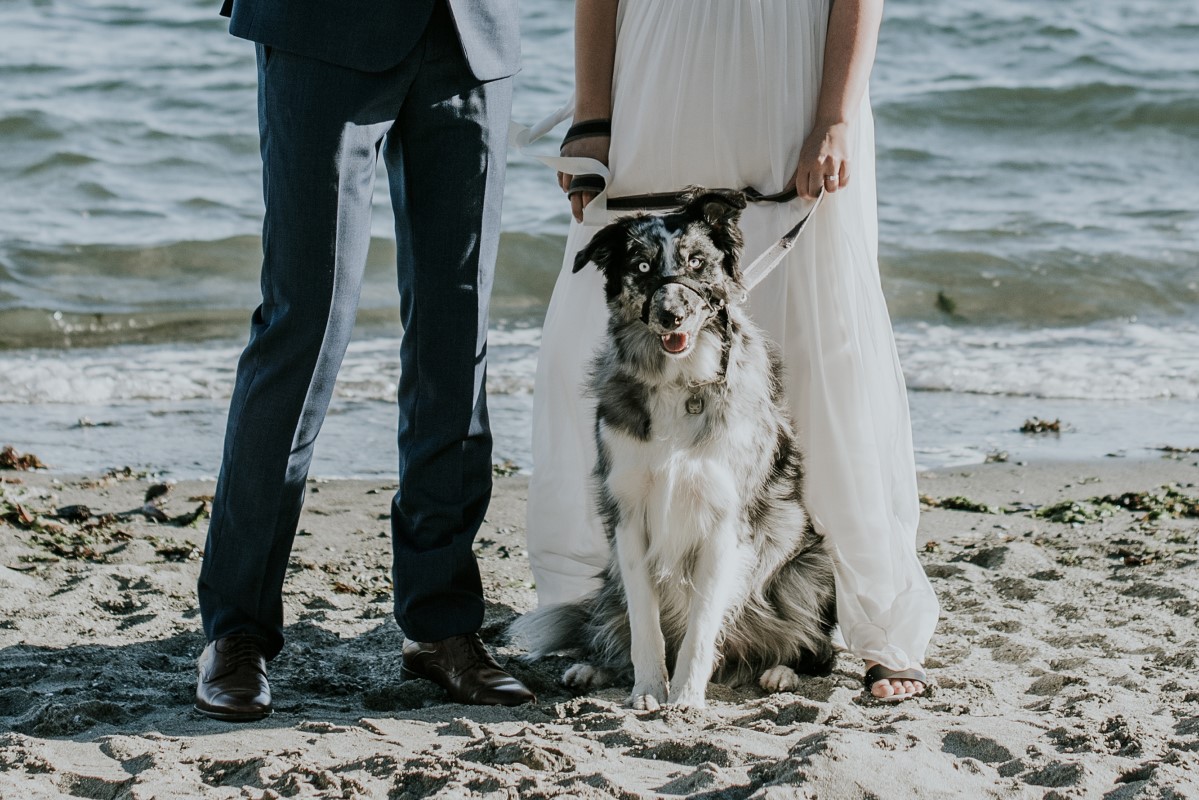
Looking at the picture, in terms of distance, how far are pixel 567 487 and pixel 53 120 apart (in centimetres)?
1126

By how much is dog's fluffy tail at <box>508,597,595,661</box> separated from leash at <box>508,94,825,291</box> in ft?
3.48

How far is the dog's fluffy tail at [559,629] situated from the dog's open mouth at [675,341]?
0.94m

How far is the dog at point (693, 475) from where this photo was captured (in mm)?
3135

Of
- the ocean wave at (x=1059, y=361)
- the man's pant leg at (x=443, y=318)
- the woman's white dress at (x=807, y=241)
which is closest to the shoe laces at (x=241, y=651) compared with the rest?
the man's pant leg at (x=443, y=318)

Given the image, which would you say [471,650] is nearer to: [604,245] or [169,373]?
[604,245]

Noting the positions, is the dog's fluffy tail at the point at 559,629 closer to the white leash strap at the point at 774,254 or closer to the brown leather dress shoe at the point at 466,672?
the brown leather dress shoe at the point at 466,672

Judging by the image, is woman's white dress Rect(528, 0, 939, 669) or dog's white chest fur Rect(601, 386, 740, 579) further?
woman's white dress Rect(528, 0, 939, 669)

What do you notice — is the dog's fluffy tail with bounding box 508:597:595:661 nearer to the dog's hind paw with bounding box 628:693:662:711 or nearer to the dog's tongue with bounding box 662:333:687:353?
the dog's hind paw with bounding box 628:693:662:711

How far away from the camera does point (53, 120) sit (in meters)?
13.3

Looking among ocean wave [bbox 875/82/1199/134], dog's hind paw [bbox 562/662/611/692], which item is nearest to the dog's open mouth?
dog's hind paw [bbox 562/662/611/692]

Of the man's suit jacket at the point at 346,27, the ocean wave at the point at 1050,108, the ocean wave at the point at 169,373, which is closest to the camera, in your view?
the man's suit jacket at the point at 346,27

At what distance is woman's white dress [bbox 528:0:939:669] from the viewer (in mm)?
3381

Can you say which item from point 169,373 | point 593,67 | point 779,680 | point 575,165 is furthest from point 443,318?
point 169,373

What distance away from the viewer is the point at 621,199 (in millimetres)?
3545
